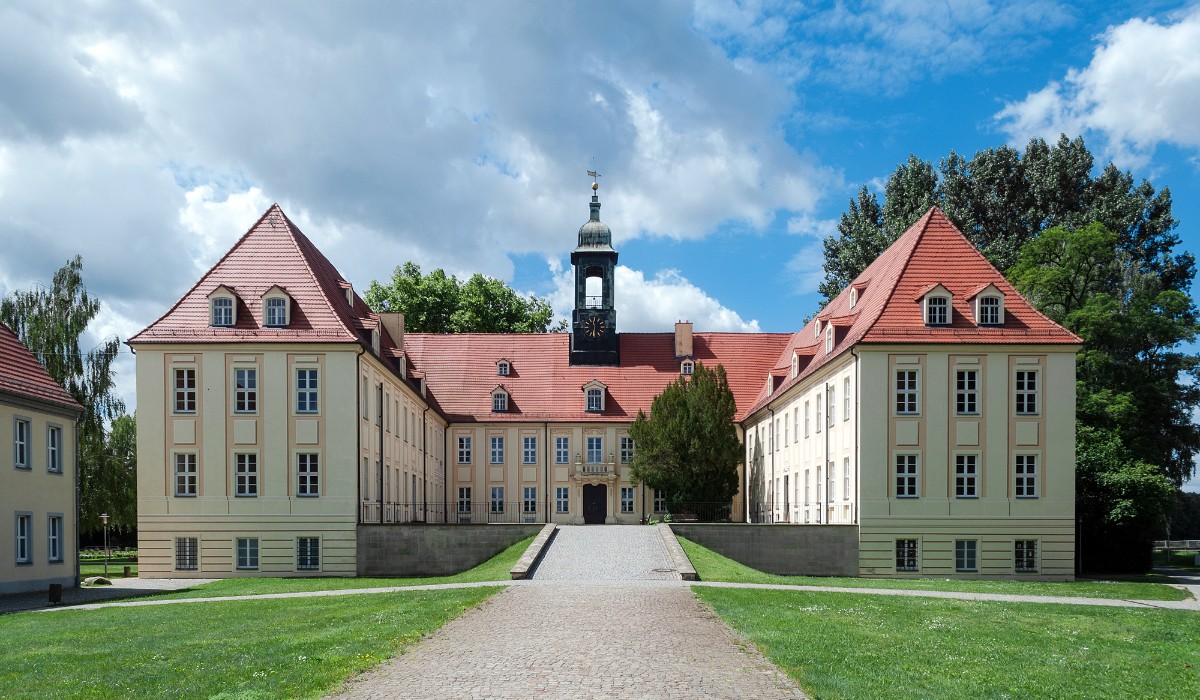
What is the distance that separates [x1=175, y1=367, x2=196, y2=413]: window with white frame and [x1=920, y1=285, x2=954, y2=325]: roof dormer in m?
23.6

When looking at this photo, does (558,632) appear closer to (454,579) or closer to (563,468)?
(454,579)

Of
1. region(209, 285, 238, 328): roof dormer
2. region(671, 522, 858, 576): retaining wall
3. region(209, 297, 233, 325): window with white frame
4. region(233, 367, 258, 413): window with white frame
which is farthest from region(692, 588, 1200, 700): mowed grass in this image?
region(209, 297, 233, 325): window with white frame

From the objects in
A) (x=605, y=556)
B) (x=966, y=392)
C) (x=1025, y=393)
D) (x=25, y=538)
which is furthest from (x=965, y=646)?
(x=25, y=538)

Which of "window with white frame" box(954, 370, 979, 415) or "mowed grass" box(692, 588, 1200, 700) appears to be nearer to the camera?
"mowed grass" box(692, 588, 1200, 700)

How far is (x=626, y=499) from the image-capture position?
185 feet

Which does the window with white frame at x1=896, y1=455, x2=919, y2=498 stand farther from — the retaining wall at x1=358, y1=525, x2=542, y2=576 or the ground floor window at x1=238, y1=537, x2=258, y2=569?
the ground floor window at x1=238, y1=537, x2=258, y2=569

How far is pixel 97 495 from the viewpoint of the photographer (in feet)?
167

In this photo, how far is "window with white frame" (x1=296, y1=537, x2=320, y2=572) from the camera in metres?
38.0

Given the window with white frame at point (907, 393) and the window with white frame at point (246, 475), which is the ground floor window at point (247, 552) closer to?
the window with white frame at point (246, 475)

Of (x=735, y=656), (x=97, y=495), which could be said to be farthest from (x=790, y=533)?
(x=97, y=495)

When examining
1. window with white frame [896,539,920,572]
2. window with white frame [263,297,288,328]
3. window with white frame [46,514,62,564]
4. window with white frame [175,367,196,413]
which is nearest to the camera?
window with white frame [46,514,62,564]

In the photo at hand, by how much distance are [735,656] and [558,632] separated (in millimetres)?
3213

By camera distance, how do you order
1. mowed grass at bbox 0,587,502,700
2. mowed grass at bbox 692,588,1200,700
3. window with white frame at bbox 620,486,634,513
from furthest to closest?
1. window with white frame at bbox 620,486,634,513
2. mowed grass at bbox 692,588,1200,700
3. mowed grass at bbox 0,587,502,700

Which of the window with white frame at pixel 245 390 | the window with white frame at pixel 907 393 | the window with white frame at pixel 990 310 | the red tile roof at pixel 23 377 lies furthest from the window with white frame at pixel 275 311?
the window with white frame at pixel 990 310
